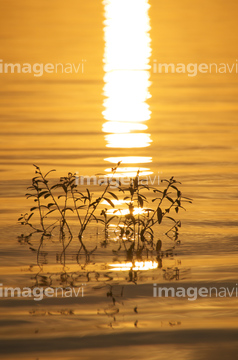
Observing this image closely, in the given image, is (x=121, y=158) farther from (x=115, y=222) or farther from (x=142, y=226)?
(x=142, y=226)

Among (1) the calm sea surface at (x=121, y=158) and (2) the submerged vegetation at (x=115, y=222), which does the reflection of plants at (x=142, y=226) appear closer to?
(2) the submerged vegetation at (x=115, y=222)

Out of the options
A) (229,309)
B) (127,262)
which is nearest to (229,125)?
(127,262)

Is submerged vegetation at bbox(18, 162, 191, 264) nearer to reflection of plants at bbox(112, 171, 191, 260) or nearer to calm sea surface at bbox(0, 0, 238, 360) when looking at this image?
reflection of plants at bbox(112, 171, 191, 260)

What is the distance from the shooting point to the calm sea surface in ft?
20.0

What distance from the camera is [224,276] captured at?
7.38 meters

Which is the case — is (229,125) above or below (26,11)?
below

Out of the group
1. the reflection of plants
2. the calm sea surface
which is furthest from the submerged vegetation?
the calm sea surface

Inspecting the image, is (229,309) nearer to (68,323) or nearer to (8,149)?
(68,323)

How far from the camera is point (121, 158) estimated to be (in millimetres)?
12406

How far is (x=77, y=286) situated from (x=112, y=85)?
12.2 metres

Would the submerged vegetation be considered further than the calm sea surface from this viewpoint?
Yes

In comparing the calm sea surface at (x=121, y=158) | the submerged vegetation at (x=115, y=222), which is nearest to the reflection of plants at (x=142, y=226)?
the submerged vegetation at (x=115, y=222)

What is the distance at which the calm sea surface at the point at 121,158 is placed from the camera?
240 inches

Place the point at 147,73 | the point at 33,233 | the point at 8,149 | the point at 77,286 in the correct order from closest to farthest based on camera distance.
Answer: the point at 77,286 → the point at 33,233 → the point at 8,149 → the point at 147,73
